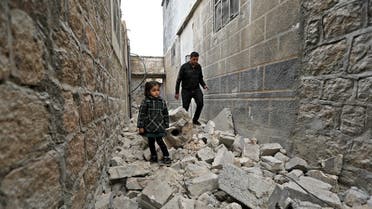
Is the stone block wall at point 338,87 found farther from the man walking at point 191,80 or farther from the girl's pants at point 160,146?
the man walking at point 191,80

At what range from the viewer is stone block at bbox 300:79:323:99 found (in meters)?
1.78

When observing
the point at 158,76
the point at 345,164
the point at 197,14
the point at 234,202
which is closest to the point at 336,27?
the point at 345,164

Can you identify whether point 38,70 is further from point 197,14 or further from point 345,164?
point 197,14

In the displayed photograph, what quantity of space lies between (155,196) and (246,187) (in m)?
0.72

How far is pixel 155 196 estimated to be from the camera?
4.80 ft

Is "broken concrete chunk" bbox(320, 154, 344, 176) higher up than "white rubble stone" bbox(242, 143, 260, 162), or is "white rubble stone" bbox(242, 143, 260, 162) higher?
"broken concrete chunk" bbox(320, 154, 344, 176)

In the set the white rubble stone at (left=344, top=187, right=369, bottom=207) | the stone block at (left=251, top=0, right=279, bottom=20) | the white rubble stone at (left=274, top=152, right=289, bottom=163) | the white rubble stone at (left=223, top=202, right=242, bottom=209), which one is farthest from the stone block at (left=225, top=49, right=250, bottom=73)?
the white rubble stone at (left=223, top=202, right=242, bottom=209)

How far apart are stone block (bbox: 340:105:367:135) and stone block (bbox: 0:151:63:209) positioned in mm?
1997

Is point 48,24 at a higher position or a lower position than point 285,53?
lower

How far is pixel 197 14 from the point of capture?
5375 millimetres

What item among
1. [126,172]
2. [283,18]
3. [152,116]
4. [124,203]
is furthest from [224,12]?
[124,203]

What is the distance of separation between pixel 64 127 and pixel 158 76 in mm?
11917

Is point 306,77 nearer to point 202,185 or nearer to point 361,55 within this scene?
point 361,55

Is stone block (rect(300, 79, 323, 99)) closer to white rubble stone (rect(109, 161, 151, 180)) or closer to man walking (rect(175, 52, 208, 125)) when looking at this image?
white rubble stone (rect(109, 161, 151, 180))
